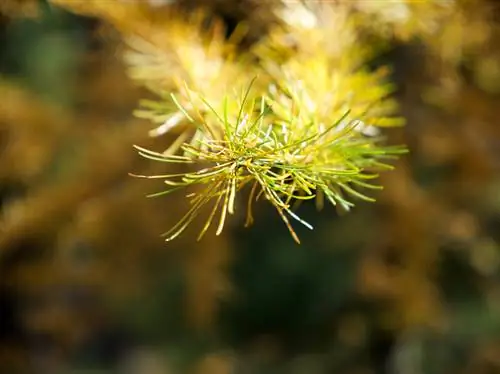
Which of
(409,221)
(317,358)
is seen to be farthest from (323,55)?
(317,358)

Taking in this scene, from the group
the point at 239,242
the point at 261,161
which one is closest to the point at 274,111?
the point at 261,161

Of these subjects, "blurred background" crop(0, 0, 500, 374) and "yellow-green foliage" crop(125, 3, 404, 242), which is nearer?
"yellow-green foliage" crop(125, 3, 404, 242)

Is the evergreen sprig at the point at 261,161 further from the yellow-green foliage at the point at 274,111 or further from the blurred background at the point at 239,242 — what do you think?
the blurred background at the point at 239,242

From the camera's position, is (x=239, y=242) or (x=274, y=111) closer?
(x=274, y=111)

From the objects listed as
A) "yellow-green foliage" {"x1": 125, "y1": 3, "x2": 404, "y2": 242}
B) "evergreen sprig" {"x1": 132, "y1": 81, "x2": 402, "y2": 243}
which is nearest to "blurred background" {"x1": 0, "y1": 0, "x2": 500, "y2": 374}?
"yellow-green foliage" {"x1": 125, "y1": 3, "x2": 404, "y2": 242}

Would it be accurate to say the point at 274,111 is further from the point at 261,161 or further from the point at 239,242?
the point at 239,242

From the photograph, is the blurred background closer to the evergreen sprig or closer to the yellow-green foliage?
the yellow-green foliage

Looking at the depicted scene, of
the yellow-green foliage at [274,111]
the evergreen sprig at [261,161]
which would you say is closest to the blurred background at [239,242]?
the yellow-green foliage at [274,111]

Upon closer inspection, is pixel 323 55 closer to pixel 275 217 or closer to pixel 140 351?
pixel 275 217

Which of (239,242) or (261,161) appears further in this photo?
(239,242)
